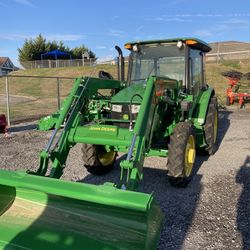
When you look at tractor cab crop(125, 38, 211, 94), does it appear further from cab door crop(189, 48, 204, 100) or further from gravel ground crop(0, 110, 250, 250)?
gravel ground crop(0, 110, 250, 250)

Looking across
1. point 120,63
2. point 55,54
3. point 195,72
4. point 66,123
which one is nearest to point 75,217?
point 66,123

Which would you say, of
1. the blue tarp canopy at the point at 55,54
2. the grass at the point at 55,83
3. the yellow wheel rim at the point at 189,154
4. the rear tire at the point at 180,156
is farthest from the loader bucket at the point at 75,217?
the blue tarp canopy at the point at 55,54

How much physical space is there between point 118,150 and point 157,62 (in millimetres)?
2120

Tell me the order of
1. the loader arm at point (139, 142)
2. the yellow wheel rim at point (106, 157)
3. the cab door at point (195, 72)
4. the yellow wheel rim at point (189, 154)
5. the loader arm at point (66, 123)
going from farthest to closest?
the cab door at point (195, 72), the yellow wheel rim at point (106, 157), the yellow wheel rim at point (189, 154), the loader arm at point (66, 123), the loader arm at point (139, 142)

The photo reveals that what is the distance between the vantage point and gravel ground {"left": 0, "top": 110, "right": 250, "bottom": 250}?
3920mm

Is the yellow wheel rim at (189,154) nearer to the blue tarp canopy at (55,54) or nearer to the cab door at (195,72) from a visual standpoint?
the cab door at (195,72)

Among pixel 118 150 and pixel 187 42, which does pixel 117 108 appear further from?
pixel 187 42

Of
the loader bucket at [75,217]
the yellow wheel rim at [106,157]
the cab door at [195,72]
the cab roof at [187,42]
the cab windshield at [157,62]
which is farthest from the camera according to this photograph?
the cab door at [195,72]

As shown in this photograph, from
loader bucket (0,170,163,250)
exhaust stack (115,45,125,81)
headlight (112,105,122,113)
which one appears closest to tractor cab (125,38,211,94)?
exhaust stack (115,45,125,81)

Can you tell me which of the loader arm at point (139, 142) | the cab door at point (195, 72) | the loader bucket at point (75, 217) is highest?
the cab door at point (195, 72)

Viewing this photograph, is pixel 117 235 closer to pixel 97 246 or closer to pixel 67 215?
pixel 97 246

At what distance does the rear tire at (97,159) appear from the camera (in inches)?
231

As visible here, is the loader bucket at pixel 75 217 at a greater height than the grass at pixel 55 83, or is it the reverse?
the grass at pixel 55 83

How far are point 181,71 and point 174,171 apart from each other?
2.40 meters
